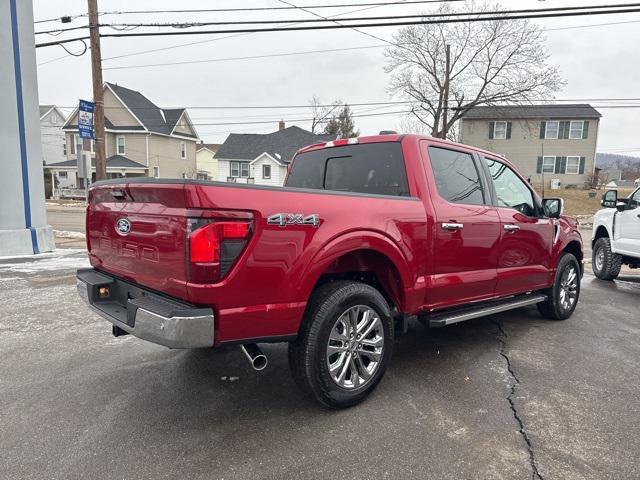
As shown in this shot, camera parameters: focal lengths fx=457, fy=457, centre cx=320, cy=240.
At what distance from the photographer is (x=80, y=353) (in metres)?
4.32

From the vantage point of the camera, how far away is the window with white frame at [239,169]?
132ft

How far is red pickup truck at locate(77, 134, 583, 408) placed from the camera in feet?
8.41

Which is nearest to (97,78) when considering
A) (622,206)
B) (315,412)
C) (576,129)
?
(315,412)

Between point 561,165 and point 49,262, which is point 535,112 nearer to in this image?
point 561,165

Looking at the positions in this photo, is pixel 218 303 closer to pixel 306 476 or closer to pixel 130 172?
pixel 306 476

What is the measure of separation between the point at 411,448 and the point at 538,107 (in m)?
38.1

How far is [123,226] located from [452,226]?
2.55 m

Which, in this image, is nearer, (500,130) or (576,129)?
(576,129)

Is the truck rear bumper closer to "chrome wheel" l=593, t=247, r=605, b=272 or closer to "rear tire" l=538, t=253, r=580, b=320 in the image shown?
"rear tire" l=538, t=253, r=580, b=320

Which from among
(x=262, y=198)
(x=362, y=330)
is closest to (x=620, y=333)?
(x=362, y=330)

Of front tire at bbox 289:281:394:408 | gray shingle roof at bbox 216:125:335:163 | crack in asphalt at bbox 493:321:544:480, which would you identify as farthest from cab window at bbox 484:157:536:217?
gray shingle roof at bbox 216:125:335:163

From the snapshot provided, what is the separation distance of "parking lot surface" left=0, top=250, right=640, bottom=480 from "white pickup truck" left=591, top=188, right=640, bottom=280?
302 centimetres

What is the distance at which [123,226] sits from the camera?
3.11 meters

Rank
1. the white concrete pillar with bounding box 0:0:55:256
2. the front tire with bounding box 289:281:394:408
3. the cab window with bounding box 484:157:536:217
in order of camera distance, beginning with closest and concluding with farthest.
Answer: the front tire with bounding box 289:281:394:408 < the cab window with bounding box 484:157:536:217 < the white concrete pillar with bounding box 0:0:55:256
